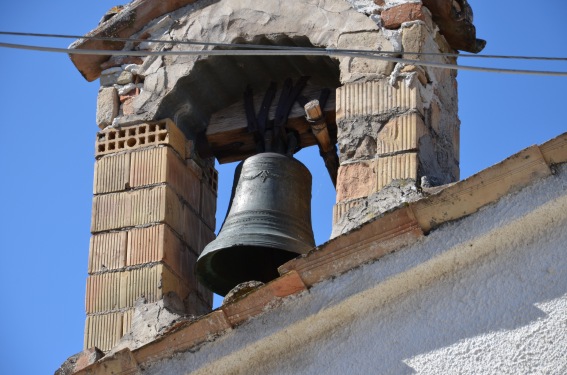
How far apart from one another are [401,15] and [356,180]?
81 cm

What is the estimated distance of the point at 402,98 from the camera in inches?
294

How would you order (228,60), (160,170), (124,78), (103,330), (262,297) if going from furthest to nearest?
(124,78) < (228,60) < (160,170) < (103,330) < (262,297)

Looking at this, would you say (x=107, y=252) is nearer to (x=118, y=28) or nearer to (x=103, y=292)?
(x=103, y=292)

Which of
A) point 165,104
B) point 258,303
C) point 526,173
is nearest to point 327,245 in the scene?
point 258,303

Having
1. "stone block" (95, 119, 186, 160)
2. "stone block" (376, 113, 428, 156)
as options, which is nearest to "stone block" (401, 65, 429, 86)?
"stone block" (376, 113, 428, 156)

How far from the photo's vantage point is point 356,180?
7316mm

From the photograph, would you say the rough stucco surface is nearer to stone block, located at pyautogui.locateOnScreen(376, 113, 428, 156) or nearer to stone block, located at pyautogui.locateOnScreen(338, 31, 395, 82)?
stone block, located at pyautogui.locateOnScreen(376, 113, 428, 156)

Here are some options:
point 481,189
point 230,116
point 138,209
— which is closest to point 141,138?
point 138,209

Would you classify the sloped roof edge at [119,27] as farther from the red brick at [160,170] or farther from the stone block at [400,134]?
the stone block at [400,134]

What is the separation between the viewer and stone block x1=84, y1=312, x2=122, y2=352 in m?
7.40

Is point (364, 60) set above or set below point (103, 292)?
above

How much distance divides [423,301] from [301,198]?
166cm

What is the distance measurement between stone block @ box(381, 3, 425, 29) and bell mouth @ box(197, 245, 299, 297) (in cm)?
108

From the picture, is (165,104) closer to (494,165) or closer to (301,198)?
(301,198)
